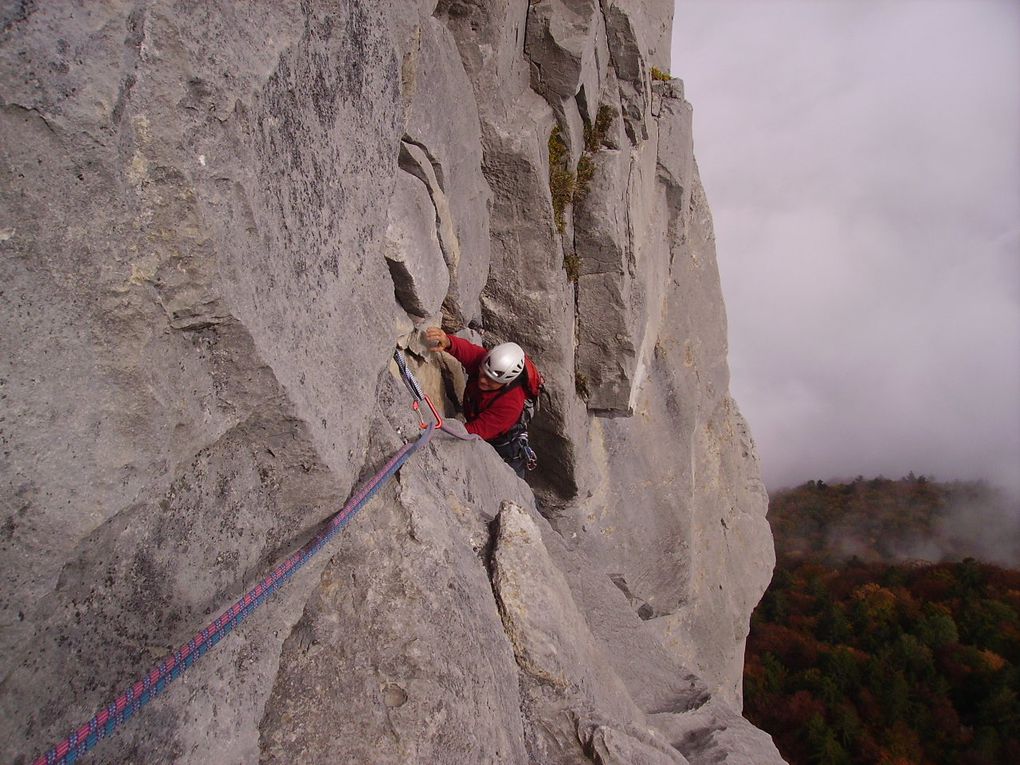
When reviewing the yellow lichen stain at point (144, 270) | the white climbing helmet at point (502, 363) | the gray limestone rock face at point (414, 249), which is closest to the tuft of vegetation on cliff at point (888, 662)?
the white climbing helmet at point (502, 363)

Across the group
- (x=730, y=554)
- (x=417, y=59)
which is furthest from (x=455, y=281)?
(x=730, y=554)

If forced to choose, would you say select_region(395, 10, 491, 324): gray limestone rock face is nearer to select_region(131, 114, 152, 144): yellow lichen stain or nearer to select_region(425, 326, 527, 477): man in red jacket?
select_region(425, 326, 527, 477): man in red jacket

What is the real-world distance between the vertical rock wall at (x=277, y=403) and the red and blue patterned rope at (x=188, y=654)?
104mm

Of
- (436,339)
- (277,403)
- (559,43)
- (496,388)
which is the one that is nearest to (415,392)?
(436,339)

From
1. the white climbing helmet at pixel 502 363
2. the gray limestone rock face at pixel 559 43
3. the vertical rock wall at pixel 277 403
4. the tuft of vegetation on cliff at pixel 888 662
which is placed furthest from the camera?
the tuft of vegetation on cliff at pixel 888 662

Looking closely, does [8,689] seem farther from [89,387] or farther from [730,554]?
[730,554]

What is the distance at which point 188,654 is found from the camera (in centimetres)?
248

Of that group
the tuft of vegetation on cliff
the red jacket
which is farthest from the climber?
the tuft of vegetation on cliff

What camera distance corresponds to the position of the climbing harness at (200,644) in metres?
2.08

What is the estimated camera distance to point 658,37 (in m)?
10.1

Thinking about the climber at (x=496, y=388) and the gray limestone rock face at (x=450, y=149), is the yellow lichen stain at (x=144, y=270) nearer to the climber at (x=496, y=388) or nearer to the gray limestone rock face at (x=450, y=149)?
the gray limestone rock face at (x=450, y=149)

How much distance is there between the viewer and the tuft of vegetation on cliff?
28.8 m

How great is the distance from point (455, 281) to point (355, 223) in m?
2.37

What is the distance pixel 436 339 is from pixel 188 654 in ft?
12.4
